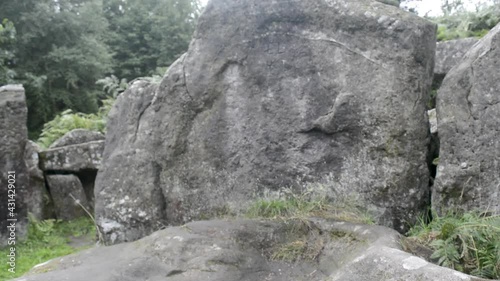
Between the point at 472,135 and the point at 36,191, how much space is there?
23.6 ft

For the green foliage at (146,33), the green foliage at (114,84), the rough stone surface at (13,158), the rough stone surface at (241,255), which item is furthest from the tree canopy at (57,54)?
the rough stone surface at (241,255)

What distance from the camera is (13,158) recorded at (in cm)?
815

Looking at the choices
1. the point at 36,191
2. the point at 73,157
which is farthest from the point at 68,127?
the point at 36,191

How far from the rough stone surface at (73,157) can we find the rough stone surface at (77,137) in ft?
2.64

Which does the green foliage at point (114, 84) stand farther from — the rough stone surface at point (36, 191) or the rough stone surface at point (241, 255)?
the rough stone surface at point (241, 255)

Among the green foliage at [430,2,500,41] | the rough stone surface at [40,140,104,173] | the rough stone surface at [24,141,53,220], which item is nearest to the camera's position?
the green foliage at [430,2,500,41]

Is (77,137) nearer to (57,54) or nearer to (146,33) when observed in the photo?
(57,54)

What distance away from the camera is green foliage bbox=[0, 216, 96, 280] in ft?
24.2

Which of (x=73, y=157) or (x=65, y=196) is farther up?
(x=73, y=157)

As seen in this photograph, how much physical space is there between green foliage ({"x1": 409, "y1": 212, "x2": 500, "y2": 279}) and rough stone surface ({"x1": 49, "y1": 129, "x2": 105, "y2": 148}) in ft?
A: 26.7

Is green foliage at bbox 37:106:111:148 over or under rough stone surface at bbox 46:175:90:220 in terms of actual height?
over

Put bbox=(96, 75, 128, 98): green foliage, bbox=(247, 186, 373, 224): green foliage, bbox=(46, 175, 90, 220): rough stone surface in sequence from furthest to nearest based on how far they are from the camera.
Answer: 1. bbox=(96, 75, 128, 98): green foliage
2. bbox=(46, 175, 90, 220): rough stone surface
3. bbox=(247, 186, 373, 224): green foliage

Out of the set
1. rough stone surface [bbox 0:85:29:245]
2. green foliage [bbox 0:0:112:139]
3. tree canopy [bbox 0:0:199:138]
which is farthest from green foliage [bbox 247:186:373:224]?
green foliage [bbox 0:0:112:139]

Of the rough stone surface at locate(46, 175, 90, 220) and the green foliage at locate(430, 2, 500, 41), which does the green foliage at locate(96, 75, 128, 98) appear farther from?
the green foliage at locate(430, 2, 500, 41)
